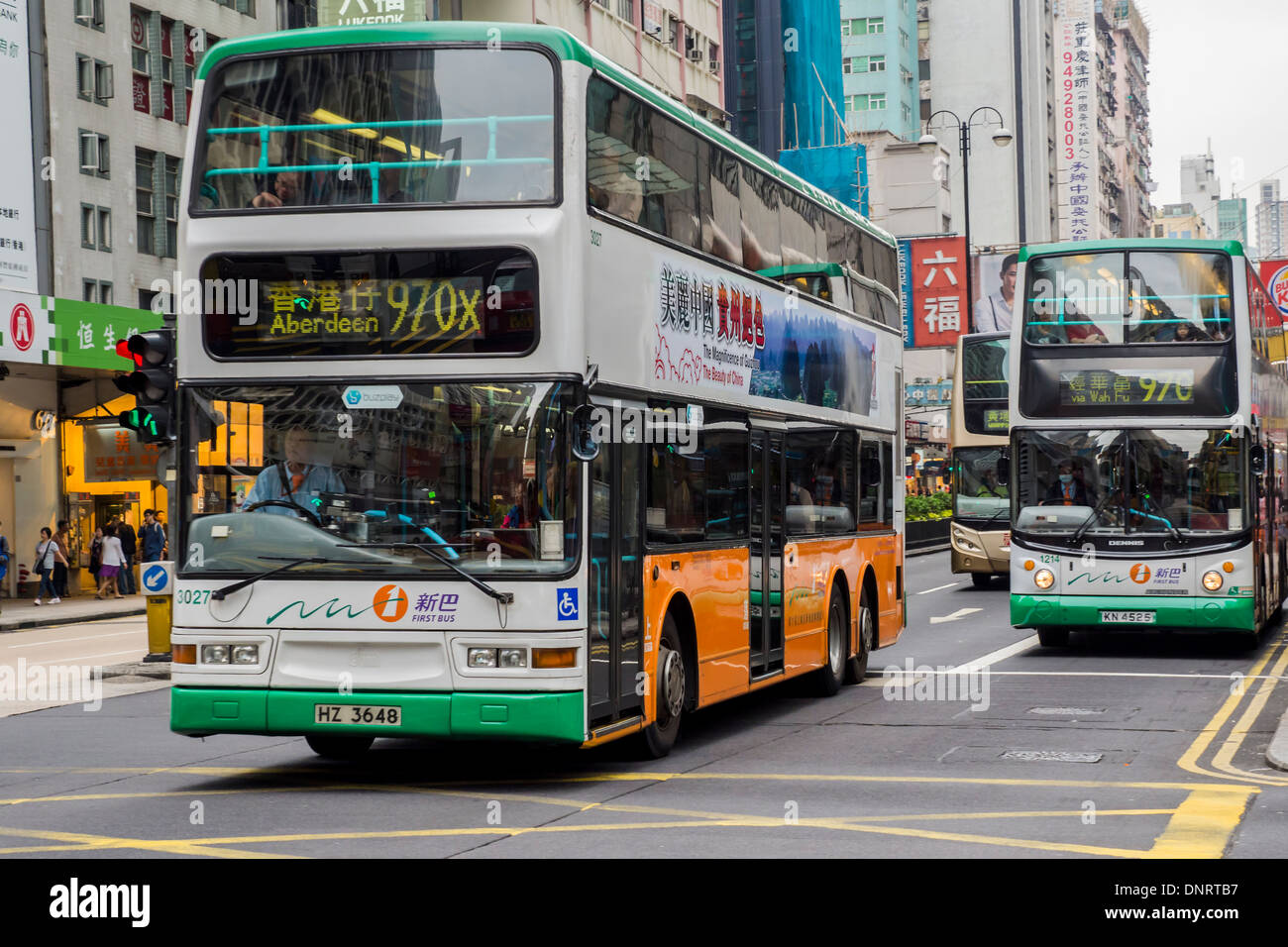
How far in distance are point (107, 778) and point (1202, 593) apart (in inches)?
461

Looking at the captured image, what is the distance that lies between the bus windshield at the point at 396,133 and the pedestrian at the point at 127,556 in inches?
1112

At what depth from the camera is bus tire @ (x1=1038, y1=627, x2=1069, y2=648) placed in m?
21.0

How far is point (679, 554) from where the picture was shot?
12.1 meters

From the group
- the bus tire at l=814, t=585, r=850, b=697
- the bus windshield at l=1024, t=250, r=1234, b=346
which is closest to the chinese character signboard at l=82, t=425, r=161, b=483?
the bus windshield at l=1024, t=250, r=1234, b=346

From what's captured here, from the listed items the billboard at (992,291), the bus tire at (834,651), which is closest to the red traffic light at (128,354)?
the bus tire at (834,651)

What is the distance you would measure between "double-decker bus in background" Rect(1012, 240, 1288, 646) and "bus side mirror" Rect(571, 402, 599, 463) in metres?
9.93

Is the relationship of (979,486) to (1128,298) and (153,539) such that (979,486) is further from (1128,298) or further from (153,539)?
(153,539)

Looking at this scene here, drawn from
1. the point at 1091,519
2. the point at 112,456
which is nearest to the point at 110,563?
the point at 112,456

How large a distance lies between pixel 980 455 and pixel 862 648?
15.5 metres

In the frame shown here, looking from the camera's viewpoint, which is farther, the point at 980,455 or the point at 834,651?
the point at 980,455

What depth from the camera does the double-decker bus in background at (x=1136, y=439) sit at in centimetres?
1869

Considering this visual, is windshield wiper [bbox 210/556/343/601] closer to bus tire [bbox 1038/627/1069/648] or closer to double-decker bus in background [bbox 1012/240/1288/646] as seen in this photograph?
double-decker bus in background [bbox 1012/240/1288/646]

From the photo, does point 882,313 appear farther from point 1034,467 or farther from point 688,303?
point 688,303

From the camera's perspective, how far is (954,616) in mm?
26969
